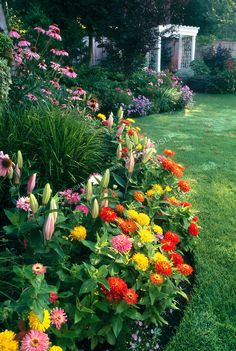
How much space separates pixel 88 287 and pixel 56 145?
6.32 ft

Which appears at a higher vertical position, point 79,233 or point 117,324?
point 79,233

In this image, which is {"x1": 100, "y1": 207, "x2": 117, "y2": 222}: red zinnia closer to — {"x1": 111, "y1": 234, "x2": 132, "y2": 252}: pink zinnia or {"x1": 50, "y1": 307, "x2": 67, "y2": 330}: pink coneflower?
{"x1": 111, "y1": 234, "x2": 132, "y2": 252}: pink zinnia

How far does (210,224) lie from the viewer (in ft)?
13.4

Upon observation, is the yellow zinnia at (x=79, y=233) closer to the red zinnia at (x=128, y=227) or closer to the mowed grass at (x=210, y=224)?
the red zinnia at (x=128, y=227)

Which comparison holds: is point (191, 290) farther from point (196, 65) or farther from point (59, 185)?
point (196, 65)

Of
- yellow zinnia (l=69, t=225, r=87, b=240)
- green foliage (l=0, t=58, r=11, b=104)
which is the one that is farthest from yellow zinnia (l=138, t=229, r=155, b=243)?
green foliage (l=0, t=58, r=11, b=104)

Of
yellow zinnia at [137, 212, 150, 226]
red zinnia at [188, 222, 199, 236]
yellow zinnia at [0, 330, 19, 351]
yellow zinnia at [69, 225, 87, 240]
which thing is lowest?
red zinnia at [188, 222, 199, 236]

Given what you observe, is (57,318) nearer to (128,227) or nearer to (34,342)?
(34,342)

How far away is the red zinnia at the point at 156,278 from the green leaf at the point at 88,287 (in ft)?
1.19

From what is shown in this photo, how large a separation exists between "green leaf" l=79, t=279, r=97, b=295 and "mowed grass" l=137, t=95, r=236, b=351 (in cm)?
80

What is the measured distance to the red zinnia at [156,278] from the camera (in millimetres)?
2168

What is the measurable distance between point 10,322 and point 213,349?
4.46 feet

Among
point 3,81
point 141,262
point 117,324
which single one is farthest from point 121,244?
point 3,81

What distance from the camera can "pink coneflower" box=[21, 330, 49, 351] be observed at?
1.53 m
